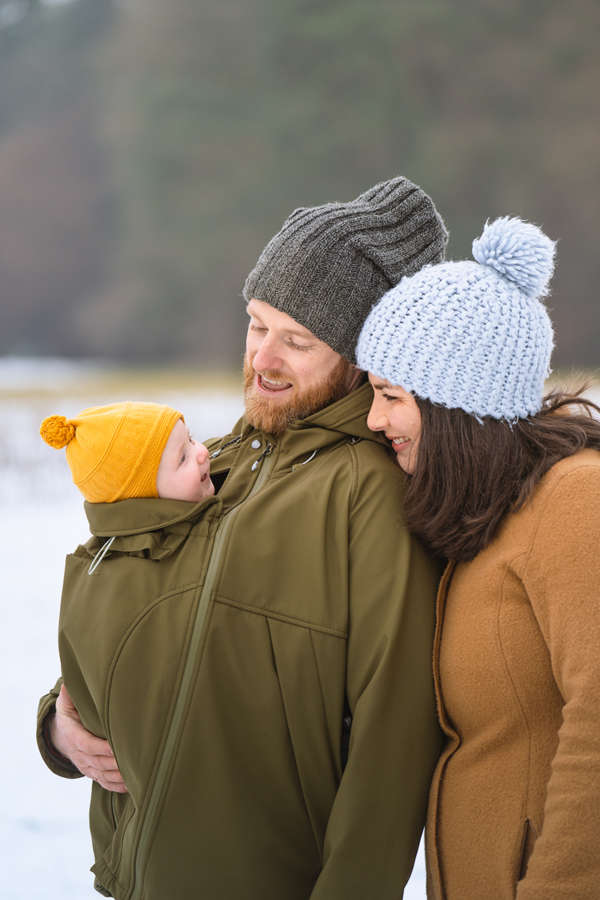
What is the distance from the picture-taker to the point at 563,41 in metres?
5.94

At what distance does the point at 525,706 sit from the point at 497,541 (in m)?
0.24

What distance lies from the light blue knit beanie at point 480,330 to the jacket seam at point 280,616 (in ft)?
1.28

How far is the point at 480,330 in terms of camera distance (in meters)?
1.28

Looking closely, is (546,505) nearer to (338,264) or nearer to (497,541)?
(497,541)

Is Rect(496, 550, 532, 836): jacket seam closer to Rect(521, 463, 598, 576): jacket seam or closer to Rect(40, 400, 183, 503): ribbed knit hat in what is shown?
Rect(521, 463, 598, 576): jacket seam

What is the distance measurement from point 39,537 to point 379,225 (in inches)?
131

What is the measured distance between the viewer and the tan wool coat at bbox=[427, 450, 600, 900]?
3.68 ft

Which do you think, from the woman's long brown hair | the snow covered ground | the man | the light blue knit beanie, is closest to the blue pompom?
the light blue knit beanie

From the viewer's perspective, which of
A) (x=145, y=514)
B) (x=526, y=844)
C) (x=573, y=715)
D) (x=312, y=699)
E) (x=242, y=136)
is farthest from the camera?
(x=242, y=136)

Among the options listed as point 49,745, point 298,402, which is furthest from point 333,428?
point 49,745

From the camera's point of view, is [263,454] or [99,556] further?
[263,454]

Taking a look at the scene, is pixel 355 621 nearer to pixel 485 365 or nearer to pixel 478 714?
pixel 478 714

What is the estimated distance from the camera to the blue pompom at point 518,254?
131cm

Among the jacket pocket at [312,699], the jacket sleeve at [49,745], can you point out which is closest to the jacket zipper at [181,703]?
the jacket pocket at [312,699]
